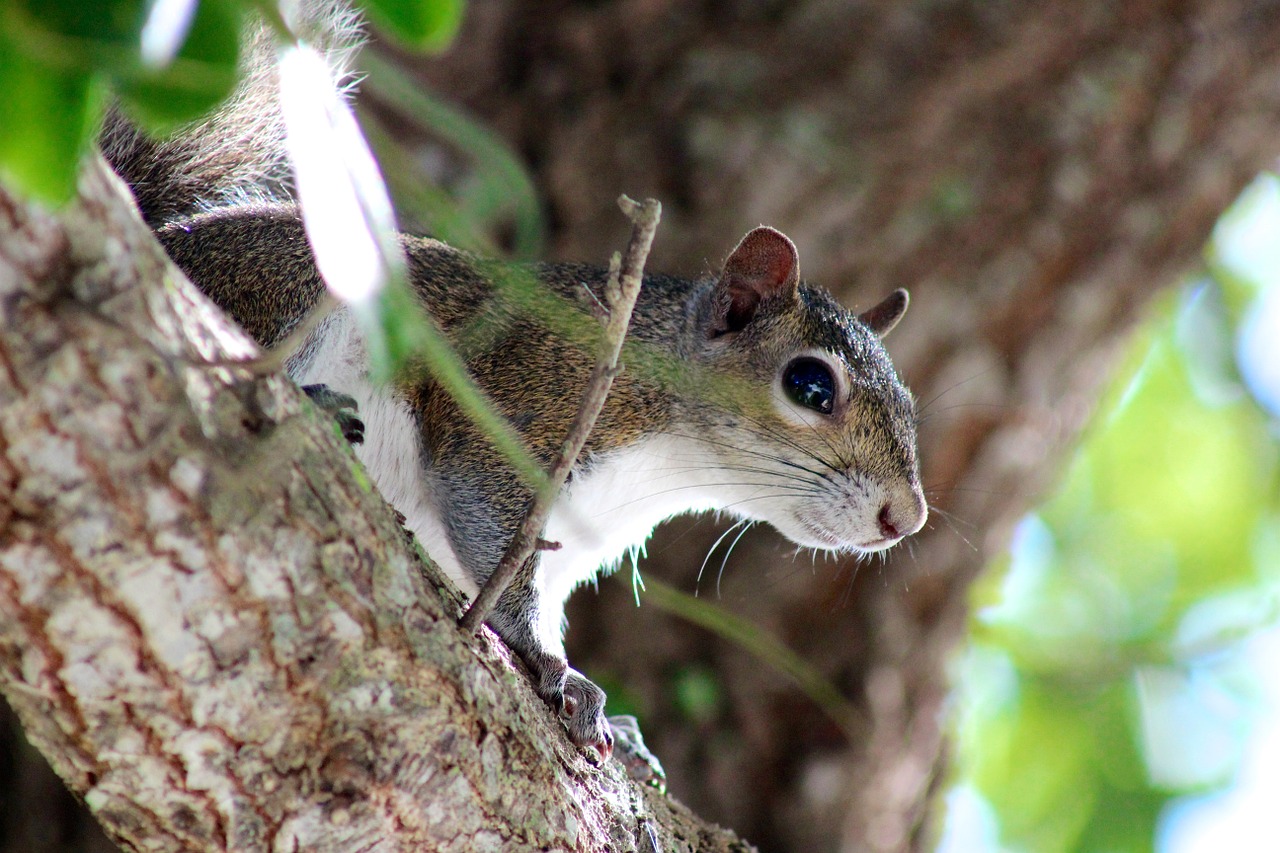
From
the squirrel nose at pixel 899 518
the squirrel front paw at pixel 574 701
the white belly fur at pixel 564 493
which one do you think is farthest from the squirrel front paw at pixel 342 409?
the squirrel nose at pixel 899 518

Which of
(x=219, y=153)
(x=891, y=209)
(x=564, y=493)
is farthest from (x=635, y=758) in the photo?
(x=891, y=209)

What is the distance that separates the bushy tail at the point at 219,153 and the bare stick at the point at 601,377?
86 centimetres

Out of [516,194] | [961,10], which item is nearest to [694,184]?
[961,10]

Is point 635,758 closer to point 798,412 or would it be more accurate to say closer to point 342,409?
point 798,412

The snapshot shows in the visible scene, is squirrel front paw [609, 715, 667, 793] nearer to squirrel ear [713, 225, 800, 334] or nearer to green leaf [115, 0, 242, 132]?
squirrel ear [713, 225, 800, 334]

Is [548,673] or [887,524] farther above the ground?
[887,524]

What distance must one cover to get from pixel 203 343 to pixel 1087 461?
4170 mm

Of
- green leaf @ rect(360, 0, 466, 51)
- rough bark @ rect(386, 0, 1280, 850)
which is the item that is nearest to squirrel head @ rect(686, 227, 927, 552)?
rough bark @ rect(386, 0, 1280, 850)

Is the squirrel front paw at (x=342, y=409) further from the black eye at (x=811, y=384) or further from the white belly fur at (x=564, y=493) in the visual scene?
the black eye at (x=811, y=384)

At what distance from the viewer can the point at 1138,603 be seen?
4320 millimetres

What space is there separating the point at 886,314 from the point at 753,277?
0.47m

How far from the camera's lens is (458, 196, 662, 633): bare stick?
1007 mm

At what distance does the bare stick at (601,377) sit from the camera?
1007 mm

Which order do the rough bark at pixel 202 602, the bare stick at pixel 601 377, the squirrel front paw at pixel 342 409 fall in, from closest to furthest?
the rough bark at pixel 202 602 < the bare stick at pixel 601 377 < the squirrel front paw at pixel 342 409
